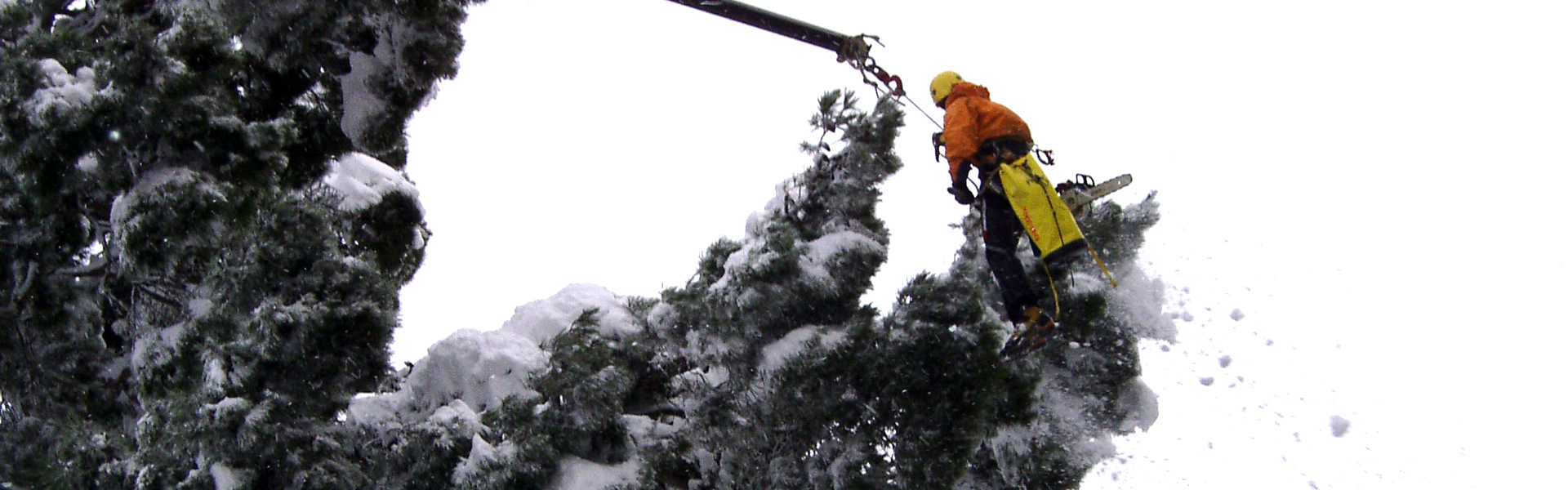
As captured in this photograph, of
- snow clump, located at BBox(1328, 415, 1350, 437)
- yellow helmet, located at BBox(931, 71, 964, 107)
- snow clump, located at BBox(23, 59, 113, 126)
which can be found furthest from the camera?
snow clump, located at BBox(1328, 415, 1350, 437)

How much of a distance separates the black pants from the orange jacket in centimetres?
18

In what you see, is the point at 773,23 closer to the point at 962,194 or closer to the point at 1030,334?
the point at 962,194

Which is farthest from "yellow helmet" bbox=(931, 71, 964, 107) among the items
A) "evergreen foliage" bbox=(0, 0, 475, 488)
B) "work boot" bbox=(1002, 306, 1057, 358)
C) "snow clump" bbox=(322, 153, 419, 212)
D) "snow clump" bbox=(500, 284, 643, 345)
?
"snow clump" bbox=(322, 153, 419, 212)

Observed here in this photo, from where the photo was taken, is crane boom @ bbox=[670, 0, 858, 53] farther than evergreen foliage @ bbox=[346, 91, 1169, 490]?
Yes

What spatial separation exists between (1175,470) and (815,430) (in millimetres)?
9736

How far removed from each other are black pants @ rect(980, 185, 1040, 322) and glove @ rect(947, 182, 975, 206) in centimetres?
6

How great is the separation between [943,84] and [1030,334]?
4.77ft

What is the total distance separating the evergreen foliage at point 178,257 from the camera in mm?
4367

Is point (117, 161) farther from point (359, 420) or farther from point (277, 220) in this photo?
point (359, 420)

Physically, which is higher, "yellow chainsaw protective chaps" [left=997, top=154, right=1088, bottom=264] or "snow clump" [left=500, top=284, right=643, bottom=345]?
"snow clump" [left=500, top=284, right=643, bottom=345]

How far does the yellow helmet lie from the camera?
5.26m

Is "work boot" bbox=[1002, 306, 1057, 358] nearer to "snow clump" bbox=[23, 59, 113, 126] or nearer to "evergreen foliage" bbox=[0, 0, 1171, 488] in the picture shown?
"evergreen foliage" bbox=[0, 0, 1171, 488]

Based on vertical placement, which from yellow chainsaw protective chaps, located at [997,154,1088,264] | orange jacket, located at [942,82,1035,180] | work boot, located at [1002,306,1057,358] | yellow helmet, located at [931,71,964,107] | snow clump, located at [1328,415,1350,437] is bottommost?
snow clump, located at [1328,415,1350,437]

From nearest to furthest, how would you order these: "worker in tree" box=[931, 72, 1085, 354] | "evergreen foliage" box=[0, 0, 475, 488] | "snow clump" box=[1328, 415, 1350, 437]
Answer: "evergreen foliage" box=[0, 0, 475, 488] → "worker in tree" box=[931, 72, 1085, 354] → "snow clump" box=[1328, 415, 1350, 437]
